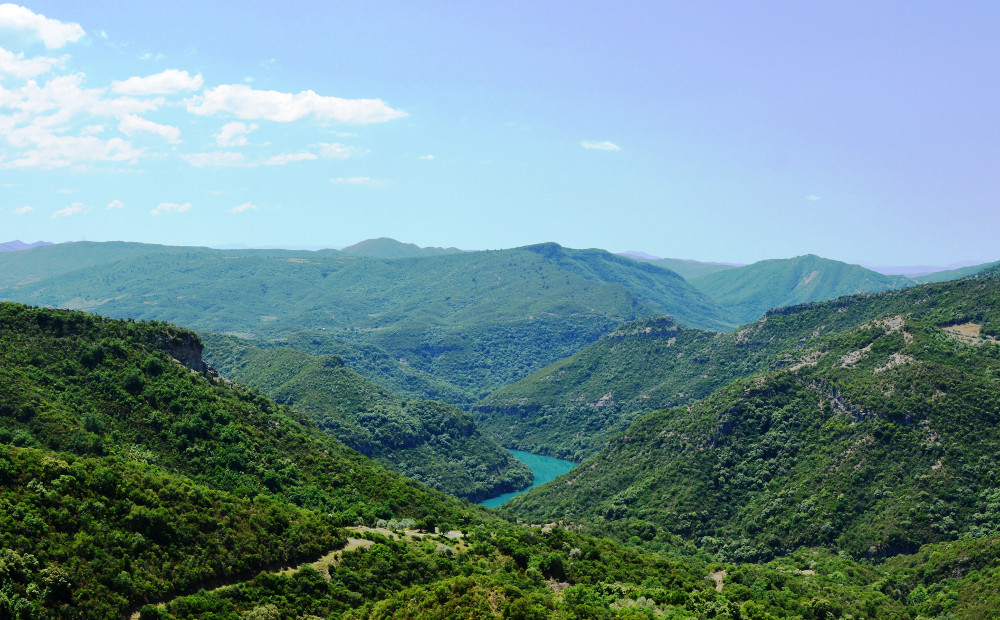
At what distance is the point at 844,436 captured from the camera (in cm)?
12194

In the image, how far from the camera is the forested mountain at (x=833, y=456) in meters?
102

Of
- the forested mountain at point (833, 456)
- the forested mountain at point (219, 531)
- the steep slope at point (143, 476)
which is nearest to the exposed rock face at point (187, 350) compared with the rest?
the steep slope at point (143, 476)

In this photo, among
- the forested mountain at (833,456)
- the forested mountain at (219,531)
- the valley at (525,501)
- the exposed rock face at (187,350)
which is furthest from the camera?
the exposed rock face at (187,350)

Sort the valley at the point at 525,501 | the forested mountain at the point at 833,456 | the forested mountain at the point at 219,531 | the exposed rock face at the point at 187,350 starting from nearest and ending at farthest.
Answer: the forested mountain at the point at 219,531 < the valley at the point at 525,501 < the forested mountain at the point at 833,456 < the exposed rock face at the point at 187,350

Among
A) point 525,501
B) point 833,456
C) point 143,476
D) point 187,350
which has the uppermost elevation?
point 187,350

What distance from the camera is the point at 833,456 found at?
119 metres

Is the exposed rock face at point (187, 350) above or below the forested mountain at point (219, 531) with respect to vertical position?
above

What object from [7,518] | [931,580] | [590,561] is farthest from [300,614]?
[931,580]

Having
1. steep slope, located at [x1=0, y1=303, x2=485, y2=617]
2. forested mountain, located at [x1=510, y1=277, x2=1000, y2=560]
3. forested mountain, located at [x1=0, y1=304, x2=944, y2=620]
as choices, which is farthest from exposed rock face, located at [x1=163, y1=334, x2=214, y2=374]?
forested mountain, located at [x1=510, y1=277, x2=1000, y2=560]

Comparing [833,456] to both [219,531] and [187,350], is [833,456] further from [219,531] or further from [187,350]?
[187,350]

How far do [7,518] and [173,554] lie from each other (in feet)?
35.1

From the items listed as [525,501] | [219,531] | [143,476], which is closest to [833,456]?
[525,501]

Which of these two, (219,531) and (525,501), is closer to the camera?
(219,531)

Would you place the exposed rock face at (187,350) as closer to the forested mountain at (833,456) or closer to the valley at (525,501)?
the valley at (525,501)
